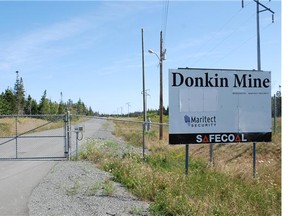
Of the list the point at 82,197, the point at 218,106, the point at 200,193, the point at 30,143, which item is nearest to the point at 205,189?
the point at 200,193

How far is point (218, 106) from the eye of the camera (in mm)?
10375

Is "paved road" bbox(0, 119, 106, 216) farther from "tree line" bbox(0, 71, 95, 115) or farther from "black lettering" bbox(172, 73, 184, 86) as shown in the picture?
"tree line" bbox(0, 71, 95, 115)

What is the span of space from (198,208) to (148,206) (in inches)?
50.9

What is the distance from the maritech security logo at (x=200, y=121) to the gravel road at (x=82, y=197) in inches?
99.5

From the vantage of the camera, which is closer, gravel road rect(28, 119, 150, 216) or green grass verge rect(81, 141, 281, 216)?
green grass verge rect(81, 141, 281, 216)

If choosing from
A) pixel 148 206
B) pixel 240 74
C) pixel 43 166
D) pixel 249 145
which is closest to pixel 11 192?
pixel 148 206

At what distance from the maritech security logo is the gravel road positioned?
8.29 ft

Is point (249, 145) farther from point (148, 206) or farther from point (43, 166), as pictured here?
point (148, 206)

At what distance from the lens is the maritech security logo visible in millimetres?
10008

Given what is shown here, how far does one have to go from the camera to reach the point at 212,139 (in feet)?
33.8

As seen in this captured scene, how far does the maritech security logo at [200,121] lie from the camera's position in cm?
1001

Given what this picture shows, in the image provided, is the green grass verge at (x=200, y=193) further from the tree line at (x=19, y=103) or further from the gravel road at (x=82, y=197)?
the tree line at (x=19, y=103)

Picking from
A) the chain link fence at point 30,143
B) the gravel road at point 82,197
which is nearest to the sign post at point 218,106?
the gravel road at point 82,197

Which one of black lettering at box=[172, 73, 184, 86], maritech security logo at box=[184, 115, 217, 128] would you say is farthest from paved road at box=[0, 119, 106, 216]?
black lettering at box=[172, 73, 184, 86]
